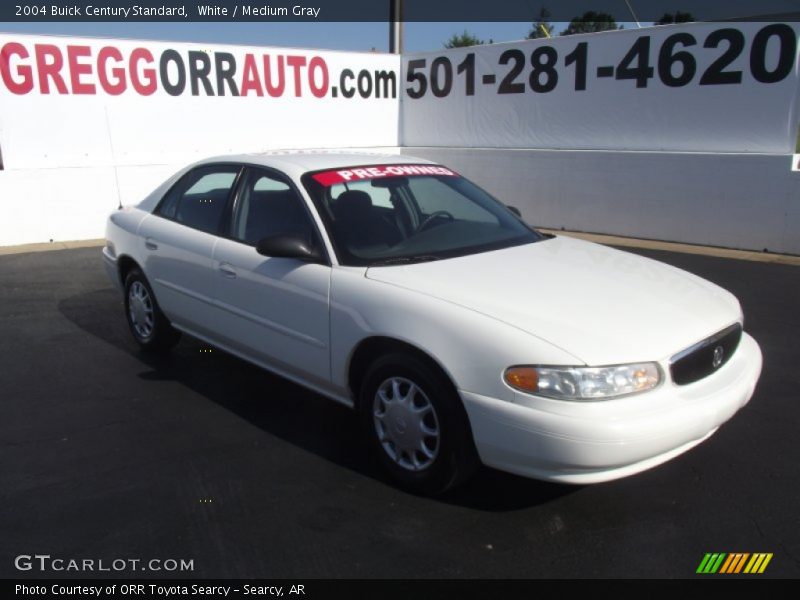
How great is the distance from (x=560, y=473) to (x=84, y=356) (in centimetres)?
397

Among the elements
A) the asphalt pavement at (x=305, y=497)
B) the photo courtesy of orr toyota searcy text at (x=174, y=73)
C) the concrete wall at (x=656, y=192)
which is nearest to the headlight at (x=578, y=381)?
the asphalt pavement at (x=305, y=497)

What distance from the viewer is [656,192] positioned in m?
9.95

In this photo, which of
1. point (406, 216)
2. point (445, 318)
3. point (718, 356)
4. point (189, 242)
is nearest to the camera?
point (445, 318)

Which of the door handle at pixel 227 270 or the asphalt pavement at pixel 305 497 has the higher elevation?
the door handle at pixel 227 270

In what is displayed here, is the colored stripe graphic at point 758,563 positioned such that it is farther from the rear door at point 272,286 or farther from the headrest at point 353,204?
the headrest at point 353,204

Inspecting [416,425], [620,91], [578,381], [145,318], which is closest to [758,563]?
[578,381]

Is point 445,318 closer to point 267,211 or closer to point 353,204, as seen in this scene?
point 353,204

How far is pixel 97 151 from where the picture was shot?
11039 millimetres

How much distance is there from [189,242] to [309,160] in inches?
38.7

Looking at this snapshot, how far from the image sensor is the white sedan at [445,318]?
288 centimetres

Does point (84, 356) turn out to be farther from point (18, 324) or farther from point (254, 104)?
point (254, 104)

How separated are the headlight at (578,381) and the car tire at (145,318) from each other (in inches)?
126

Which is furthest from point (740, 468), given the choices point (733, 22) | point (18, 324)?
point (733, 22)
